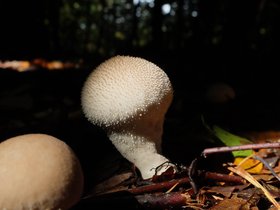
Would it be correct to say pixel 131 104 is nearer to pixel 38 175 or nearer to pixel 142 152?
pixel 142 152

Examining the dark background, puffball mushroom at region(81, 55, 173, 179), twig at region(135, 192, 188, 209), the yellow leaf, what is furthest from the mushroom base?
the yellow leaf

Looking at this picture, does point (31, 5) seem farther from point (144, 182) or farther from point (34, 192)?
point (34, 192)

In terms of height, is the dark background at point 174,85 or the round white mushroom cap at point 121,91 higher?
the round white mushroom cap at point 121,91

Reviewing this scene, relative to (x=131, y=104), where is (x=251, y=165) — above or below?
below

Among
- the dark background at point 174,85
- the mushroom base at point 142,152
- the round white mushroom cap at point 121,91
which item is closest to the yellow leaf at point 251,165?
the dark background at point 174,85

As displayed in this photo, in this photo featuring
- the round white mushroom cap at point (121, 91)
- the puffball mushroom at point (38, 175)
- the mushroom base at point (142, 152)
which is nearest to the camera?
the puffball mushroom at point (38, 175)

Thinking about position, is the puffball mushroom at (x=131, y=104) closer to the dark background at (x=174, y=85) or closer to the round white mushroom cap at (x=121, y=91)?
the round white mushroom cap at (x=121, y=91)

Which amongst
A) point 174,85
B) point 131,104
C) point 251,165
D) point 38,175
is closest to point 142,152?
point 131,104
